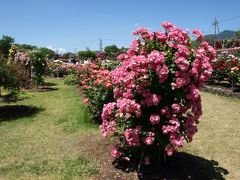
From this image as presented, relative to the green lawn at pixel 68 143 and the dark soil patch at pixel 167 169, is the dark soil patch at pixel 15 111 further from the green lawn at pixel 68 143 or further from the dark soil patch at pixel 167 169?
the dark soil patch at pixel 167 169

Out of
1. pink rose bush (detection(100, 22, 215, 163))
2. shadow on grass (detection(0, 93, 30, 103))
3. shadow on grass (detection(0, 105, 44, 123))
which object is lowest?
shadow on grass (detection(0, 105, 44, 123))

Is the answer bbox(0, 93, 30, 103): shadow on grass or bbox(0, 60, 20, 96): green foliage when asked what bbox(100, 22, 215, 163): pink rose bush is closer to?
bbox(0, 60, 20, 96): green foliage

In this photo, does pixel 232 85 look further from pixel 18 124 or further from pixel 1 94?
pixel 1 94

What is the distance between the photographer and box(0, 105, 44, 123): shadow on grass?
12841mm

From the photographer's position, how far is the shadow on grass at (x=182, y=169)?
6.91 m

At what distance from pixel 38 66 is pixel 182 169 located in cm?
1571

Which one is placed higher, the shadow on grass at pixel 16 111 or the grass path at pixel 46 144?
the shadow on grass at pixel 16 111

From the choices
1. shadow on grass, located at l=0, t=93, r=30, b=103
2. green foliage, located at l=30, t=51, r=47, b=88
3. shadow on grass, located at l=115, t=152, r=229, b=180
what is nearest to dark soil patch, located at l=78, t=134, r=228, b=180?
shadow on grass, located at l=115, t=152, r=229, b=180

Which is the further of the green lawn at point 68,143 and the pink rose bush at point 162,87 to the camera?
the green lawn at point 68,143

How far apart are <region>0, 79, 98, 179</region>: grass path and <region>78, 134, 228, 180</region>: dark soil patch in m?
0.29

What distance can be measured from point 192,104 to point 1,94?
44.4 ft

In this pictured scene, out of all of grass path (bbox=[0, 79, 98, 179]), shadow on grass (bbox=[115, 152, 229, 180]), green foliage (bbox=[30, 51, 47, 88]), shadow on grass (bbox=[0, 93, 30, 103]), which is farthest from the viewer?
green foliage (bbox=[30, 51, 47, 88])

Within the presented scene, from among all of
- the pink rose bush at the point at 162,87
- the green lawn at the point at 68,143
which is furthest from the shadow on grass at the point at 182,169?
the pink rose bush at the point at 162,87

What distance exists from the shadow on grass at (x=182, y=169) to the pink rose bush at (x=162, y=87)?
37 cm
